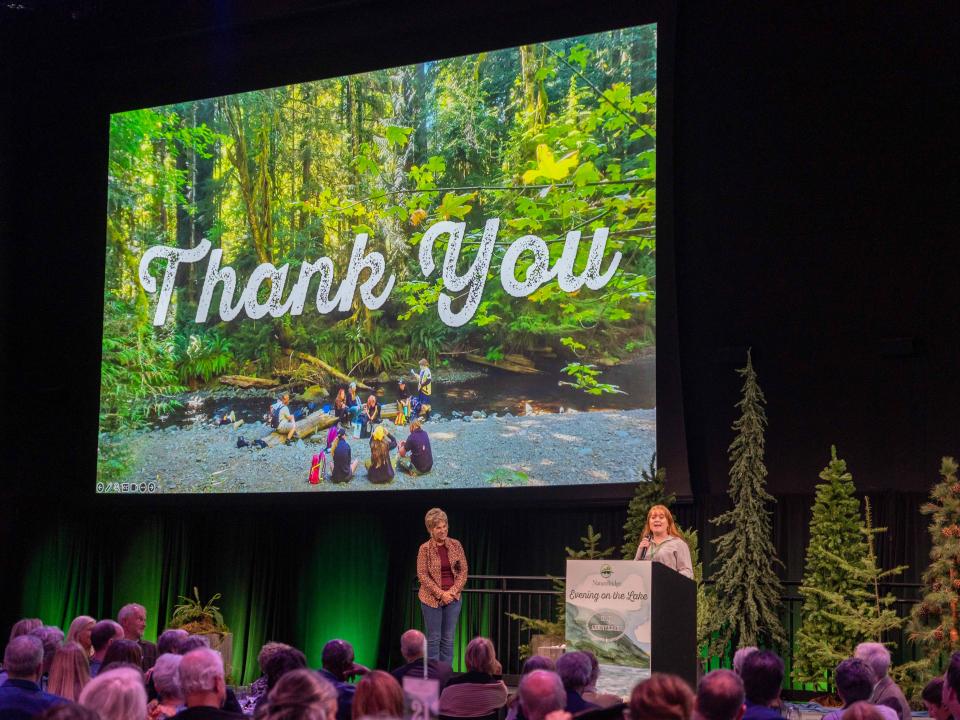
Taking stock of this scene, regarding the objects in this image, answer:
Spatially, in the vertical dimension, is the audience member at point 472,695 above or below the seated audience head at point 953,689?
below

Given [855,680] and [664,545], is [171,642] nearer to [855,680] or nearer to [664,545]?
[664,545]

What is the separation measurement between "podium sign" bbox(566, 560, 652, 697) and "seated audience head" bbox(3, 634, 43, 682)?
2181 millimetres

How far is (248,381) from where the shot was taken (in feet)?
39.1

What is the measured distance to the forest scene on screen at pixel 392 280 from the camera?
10.5 metres

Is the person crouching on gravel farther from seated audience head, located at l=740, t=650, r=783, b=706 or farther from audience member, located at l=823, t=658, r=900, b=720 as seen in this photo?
seated audience head, located at l=740, t=650, r=783, b=706

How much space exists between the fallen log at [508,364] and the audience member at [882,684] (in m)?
5.14

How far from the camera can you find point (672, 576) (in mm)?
5492

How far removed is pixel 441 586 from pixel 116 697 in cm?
535

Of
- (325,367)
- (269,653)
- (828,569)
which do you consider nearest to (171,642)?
(269,653)

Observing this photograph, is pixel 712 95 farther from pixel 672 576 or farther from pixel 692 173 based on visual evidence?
pixel 672 576

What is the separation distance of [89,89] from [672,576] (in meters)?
10.1

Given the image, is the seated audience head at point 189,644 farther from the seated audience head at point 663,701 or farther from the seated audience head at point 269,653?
the seated audience head at point 663,701

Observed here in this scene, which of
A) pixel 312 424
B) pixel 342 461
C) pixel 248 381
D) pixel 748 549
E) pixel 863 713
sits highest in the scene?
pixel 248 381

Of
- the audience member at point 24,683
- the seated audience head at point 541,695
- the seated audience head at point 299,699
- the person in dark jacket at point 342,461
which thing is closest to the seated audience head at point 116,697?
the seated audience head at point 299,699
